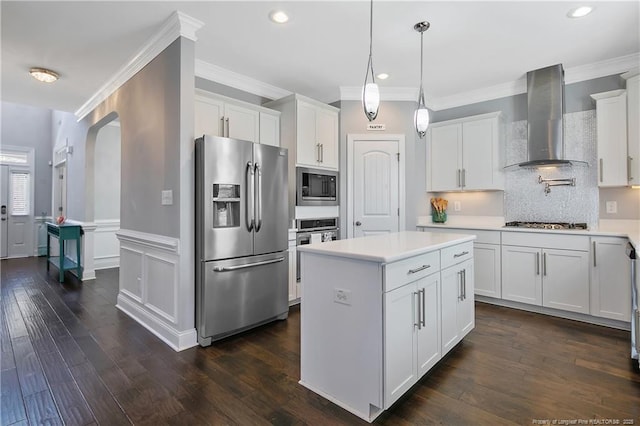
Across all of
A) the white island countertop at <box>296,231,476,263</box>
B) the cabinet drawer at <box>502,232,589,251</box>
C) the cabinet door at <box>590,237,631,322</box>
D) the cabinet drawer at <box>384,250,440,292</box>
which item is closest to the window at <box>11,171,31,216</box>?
the white island countertop at <box>296,231,476,263</box>

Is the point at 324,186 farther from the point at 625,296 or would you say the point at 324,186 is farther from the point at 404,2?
the point at 625,296

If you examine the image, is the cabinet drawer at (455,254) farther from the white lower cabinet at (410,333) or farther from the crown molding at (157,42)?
the crown molding at (157,42)

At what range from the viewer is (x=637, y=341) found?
2.27 metres

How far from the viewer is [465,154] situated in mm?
4293

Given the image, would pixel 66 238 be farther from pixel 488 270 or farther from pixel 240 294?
pixel 488 270

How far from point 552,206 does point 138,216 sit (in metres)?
4.68

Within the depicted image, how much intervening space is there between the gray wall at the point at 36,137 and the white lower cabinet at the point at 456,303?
908 centimetres

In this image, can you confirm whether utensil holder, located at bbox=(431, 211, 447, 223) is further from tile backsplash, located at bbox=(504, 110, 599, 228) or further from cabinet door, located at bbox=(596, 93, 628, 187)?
cabinet door, located at bbox=(596, 93, 628, 187)

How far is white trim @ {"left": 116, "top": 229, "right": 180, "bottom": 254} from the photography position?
2770mm

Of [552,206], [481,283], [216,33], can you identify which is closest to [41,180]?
[216,33]

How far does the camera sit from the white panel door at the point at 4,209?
7.04 meters

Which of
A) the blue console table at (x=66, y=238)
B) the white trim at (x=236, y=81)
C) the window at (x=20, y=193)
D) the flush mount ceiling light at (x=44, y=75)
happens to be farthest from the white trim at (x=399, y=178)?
the window at (x=20, y=193)

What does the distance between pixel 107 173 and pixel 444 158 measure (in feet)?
19.5

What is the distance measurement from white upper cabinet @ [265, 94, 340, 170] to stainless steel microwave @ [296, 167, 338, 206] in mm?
92
